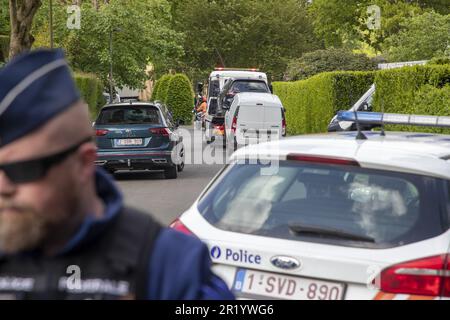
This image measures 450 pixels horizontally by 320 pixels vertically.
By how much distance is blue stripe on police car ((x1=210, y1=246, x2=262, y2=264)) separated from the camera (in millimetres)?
4758

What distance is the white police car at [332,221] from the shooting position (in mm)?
4504

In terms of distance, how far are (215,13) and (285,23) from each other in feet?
17.4

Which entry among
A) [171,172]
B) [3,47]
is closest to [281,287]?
[171,172]

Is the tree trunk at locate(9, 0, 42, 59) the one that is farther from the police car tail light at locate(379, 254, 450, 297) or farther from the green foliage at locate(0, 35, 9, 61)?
the police car tail light at locate(379, 254, 450, 297)

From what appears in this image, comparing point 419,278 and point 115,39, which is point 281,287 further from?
point 115,39

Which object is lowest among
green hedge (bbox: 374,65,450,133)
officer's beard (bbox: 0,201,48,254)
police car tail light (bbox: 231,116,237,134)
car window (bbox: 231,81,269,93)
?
police car tail light (bbox: 231,116,237,134)

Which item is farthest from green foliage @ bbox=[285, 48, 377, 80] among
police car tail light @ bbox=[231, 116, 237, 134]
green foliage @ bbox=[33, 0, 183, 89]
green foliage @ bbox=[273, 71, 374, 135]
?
police car tail light @ bbox=[231, 116, 237, 134]

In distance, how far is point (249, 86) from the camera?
120 ft

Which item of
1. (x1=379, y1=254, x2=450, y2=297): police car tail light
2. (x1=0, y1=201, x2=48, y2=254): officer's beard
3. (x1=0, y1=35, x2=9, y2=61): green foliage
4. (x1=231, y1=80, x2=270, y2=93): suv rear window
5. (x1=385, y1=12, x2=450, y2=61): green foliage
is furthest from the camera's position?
(x1=385, y1=12, x2=450, y2=61): green foliage

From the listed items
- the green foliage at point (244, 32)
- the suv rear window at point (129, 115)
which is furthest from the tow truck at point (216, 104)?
the green foliage at point (244, 32)

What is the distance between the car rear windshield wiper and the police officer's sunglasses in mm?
2828

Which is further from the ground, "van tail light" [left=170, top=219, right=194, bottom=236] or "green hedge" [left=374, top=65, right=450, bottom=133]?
"van tail light" [left=170, top=219, right=194, bottom=236]

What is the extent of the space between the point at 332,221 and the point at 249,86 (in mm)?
32026
